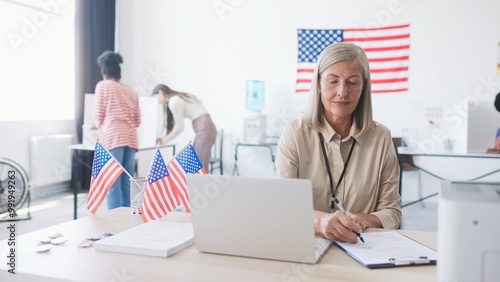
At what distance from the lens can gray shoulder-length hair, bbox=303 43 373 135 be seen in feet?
5.17

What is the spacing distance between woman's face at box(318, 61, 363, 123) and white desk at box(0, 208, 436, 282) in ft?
1.92

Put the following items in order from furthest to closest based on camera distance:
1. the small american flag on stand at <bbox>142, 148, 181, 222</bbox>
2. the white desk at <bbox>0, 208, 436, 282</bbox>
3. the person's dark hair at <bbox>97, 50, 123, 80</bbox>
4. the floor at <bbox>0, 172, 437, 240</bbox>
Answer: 1. the floor at <bbox>0, 172, 437, 240</bbox>
2. the person's dark hair at <bbox>97, 50, 123, 80</bbox>
3. the small american flag on stand at <bbox>142, 148, 181, 222</bbox>
4. the white desk at <bbox>0, 208, 436, 282</bbox>

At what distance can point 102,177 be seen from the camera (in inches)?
67.1

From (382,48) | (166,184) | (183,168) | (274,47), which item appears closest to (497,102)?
(382,48)

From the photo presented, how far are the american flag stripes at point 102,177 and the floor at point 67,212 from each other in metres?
2.19

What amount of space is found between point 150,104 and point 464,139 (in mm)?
3293

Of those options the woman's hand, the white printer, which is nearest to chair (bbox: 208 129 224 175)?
the woman's hand

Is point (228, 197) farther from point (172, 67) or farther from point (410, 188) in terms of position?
point (172, 67)

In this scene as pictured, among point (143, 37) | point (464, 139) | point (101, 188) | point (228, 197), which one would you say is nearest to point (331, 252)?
point (228, 197)

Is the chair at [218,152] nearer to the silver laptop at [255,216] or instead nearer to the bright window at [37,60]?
the bright window at [37,60]

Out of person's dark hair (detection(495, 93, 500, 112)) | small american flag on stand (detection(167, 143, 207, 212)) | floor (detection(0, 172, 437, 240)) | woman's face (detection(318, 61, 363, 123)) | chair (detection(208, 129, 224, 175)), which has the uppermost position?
person's dark hair (detection(495, 93, 500, 112))

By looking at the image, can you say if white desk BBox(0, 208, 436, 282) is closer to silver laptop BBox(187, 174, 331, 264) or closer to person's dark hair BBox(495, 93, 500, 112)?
silver laptop BBox(187, 174, 331, 264)

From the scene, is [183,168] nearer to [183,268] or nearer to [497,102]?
[183,268]

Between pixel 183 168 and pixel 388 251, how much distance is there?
815 millimetres
